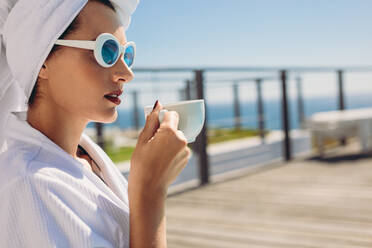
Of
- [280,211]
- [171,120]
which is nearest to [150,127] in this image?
[171,120]

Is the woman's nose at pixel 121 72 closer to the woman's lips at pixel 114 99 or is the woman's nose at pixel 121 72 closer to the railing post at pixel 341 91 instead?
the woman's lips at pixel 114 99

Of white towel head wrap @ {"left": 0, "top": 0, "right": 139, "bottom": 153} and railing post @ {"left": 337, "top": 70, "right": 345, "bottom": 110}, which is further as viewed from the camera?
railing post @ {"left": 337, "top": 70, "right": 345, "bottom": 110}

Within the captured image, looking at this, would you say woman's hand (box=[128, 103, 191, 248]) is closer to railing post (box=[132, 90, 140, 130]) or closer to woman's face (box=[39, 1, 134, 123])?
woman's face (box=[39, 1, 134, 123])

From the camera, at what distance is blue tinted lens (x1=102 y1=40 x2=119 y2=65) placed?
818mm

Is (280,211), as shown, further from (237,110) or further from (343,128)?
(237,110)

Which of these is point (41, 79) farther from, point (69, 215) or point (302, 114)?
point (302, 114)

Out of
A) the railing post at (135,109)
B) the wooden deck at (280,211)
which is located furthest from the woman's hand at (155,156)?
the railing post at (135,109)

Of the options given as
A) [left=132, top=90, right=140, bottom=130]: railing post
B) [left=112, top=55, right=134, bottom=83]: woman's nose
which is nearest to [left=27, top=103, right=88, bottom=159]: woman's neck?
[left=112, top=55, right=134, bottom=83]: woman's nose

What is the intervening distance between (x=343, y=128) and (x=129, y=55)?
17.4 ft

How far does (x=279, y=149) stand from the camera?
643 centimetres

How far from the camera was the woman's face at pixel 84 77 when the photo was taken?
0.81 meters

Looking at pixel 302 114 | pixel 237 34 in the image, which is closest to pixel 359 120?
→ pixel 302 114

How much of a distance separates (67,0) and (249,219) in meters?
2.54

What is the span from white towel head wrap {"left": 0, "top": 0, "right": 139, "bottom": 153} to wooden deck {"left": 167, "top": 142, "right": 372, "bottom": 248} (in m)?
1.95
